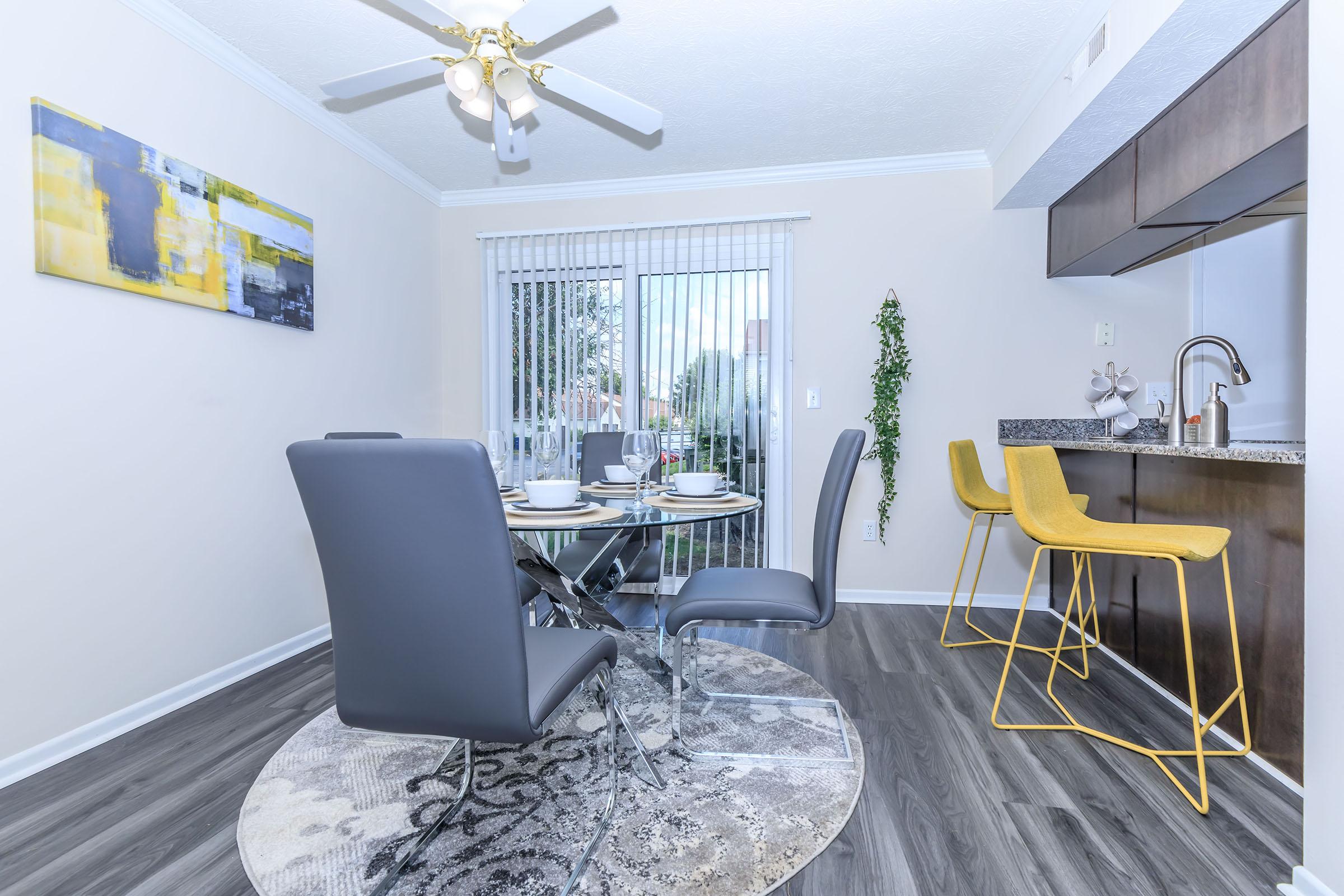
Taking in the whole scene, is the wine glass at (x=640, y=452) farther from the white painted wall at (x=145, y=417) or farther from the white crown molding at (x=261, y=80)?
the white crown molding at (x=261, y=80)

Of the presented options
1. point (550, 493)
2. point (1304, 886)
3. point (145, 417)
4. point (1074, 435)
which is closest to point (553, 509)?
point (550, 493)

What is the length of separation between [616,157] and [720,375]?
1.33 metres

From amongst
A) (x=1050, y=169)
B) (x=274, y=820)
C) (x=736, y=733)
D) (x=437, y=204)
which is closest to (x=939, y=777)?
(x=736, y=733)

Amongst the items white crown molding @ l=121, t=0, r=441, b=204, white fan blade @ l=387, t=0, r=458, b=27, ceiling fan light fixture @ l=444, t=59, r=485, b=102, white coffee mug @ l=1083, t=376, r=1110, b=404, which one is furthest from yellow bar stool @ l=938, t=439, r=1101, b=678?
white crown molding @ l=121, t=0, r=441, b=204

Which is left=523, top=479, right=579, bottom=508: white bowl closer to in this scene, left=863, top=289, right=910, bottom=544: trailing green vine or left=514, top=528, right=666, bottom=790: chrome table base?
left=514, top=528, right=666, bottom=790: chrome table base

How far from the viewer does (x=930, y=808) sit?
1.62 meters

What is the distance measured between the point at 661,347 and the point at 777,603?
2.28 meters

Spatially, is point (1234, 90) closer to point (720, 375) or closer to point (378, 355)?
point (720, 375)

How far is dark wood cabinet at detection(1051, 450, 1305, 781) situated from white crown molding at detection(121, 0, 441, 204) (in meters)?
3.77

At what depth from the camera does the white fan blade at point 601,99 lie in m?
1.98

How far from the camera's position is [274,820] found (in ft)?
5.09

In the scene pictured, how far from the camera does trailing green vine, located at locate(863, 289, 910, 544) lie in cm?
346

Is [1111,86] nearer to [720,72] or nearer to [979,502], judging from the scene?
[720,72]

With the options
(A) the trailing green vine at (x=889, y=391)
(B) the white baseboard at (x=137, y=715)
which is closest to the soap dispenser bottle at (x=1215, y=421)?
(A) the trailing green vine at (x=889, y=391)
